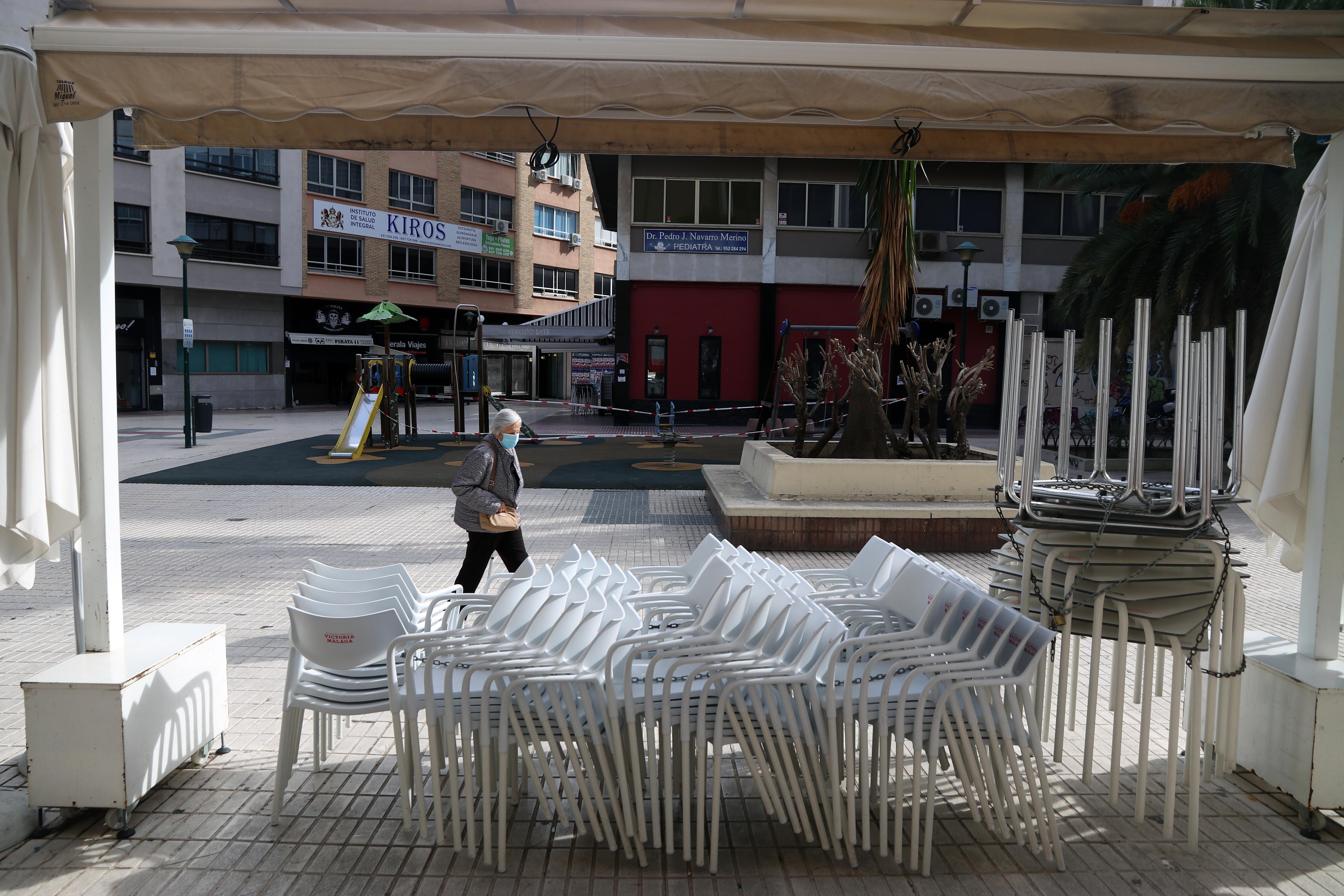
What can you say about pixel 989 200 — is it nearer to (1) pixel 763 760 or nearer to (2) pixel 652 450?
(2) pixel 652 450

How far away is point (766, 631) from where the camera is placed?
3332 millimetres

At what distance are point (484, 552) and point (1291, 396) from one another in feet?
15.0

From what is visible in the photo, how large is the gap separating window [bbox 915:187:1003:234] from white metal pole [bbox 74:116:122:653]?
26998 mm

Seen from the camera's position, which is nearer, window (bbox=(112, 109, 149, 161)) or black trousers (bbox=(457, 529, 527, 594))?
black trousers (bbox=(457, 529, 527, 594))

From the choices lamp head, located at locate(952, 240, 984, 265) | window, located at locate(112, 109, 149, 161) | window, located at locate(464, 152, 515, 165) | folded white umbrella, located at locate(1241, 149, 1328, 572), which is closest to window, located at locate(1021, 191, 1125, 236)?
lamp head, located at locate(952, 240, 984, 265)

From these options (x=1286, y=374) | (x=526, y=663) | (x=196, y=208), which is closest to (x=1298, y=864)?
(x=1286, y=374)

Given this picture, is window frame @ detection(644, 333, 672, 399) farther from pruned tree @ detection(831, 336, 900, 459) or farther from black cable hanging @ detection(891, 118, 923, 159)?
black cable hanging @ detection(891, 118, 923, 159)

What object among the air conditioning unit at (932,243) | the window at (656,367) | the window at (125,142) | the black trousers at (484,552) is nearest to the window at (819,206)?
the air conditioning unit at (932,243)

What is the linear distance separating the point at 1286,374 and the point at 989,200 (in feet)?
87.0

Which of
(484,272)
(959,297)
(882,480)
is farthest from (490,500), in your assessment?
(484,272)

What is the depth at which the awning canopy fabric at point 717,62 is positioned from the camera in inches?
125

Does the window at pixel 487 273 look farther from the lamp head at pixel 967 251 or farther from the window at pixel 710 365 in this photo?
the lamp head at pixel 967 251

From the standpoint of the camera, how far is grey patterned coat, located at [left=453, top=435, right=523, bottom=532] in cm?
602

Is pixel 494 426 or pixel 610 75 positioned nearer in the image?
pixel 610 75
